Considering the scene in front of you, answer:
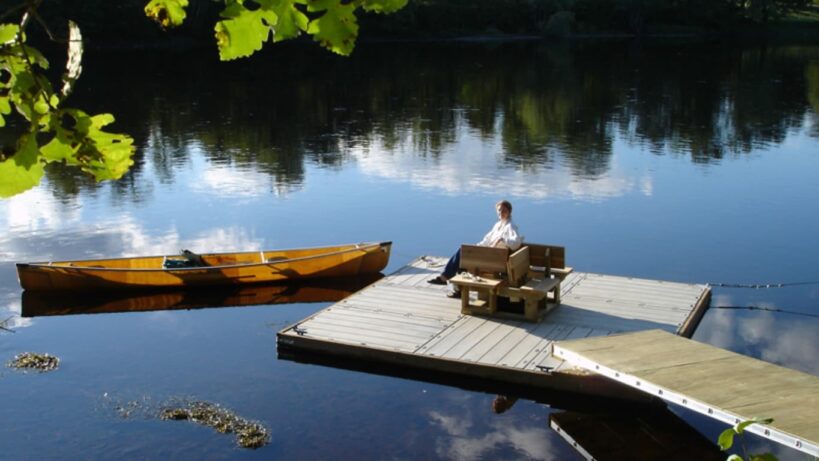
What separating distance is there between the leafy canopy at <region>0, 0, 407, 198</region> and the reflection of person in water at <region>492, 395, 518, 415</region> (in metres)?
8.87

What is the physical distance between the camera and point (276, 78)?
56594 millimetres

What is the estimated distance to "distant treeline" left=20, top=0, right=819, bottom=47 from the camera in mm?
74875

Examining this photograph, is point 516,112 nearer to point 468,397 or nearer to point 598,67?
point 598,67

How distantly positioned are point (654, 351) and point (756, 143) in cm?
2477

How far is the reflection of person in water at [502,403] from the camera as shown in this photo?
1207 centimetres

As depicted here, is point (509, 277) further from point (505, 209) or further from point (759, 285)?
point (759, 285)

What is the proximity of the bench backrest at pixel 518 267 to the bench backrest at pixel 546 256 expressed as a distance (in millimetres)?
314

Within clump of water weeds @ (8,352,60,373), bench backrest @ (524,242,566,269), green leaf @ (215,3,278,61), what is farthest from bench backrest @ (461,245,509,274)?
green leaf @ (215,3,278,61)

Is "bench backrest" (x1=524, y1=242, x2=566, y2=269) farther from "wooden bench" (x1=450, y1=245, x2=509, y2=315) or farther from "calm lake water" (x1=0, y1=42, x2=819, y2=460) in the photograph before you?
"calm lake water" (x1=0, y1=42, x2=819, y2=460)

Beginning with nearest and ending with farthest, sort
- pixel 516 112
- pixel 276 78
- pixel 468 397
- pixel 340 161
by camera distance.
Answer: pixel 468 397, pixel 340 161, pixel 516 112, pixel 276 78

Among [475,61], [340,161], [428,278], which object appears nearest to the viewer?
[428,278]

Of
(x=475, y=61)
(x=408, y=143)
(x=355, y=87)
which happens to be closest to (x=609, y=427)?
(x=408, y=143)

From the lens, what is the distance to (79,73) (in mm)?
3076

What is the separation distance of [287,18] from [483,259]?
32.4 feet
